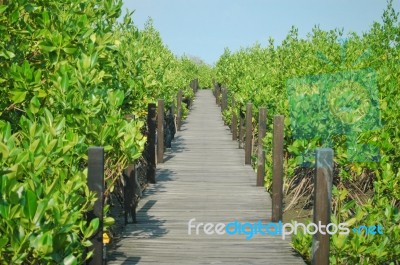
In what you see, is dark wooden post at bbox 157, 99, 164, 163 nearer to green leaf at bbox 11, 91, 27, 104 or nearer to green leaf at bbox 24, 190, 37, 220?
green leaf at bbox 11, 91, 27, 104

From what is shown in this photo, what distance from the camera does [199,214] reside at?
26.5ft

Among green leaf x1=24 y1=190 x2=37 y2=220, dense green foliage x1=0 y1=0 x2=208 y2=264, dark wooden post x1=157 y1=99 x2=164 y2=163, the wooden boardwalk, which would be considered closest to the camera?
green leaf x1=24 y1=190 x2=37 y2=220

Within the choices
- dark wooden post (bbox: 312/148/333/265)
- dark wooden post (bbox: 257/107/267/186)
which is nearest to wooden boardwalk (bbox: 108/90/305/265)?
dark wooden post (bbox: 257/107/267/186)

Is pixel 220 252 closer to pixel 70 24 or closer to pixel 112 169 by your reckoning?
pixel 112 169

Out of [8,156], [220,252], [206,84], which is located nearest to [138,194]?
[220,252]

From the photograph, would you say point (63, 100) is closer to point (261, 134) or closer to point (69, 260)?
point (69, 260)

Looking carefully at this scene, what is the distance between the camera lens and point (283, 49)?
63.7 feet

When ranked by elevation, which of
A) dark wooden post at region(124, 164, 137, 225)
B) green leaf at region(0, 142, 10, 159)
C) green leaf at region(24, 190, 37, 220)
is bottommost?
dark wooden post at region(124, 164, 137, 225)

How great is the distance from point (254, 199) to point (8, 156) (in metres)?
6.30

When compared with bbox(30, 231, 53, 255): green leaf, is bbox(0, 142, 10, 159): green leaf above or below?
above

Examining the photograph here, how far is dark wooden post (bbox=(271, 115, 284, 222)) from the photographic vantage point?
7371mm

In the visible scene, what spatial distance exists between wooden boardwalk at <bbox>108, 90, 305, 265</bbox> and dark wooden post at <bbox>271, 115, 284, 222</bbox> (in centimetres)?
25

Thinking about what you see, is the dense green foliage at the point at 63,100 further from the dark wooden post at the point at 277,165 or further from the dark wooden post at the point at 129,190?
the dark wooden post at the point at 277,165

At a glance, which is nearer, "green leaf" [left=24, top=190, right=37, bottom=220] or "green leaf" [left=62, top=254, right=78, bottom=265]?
"green leaf" [left=24, top=190, right=37, bottom=220]
